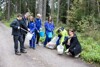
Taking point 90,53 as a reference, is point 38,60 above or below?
below

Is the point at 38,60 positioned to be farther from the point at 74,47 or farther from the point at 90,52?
the point at 90,52

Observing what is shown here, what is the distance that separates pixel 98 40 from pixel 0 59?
22.0 ft

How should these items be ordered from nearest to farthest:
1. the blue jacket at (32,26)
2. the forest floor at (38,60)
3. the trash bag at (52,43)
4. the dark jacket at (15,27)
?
the forest floor at (38,60) < the dark jacket at (15,27) < the blue jacket at (32,26) < the trash bag at (52,43)

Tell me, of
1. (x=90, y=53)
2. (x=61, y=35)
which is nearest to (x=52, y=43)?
(x=61, y=35)

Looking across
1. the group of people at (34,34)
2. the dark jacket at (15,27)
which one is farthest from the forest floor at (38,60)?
the dark jacket at (15,27)

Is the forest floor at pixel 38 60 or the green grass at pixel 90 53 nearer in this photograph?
the forest floor at pixel 38 60

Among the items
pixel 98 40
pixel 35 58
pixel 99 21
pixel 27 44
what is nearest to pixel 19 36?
pixel 35 58

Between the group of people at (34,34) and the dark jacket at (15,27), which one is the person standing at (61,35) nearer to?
the group of people at (34,34)

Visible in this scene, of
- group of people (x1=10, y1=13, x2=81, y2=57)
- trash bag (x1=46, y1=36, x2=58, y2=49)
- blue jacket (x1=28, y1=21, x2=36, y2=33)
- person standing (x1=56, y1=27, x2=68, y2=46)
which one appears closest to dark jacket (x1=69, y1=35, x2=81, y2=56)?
group of people (x1=10, y1=13, x2=81, y2=57)

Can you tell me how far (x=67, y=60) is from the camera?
11742 mm

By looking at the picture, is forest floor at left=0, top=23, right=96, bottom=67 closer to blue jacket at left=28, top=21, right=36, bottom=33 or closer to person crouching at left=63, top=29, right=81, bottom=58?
person crouching at left=63, top=29, right=81, bottom=58

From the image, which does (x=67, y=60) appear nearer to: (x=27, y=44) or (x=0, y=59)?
(x=0, y=59)

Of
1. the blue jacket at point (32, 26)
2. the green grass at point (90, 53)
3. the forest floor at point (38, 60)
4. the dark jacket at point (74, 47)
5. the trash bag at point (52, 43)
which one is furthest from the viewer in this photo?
the trash bag at point (52, 43)

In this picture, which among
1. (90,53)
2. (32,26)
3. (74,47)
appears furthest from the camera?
(32,26)
